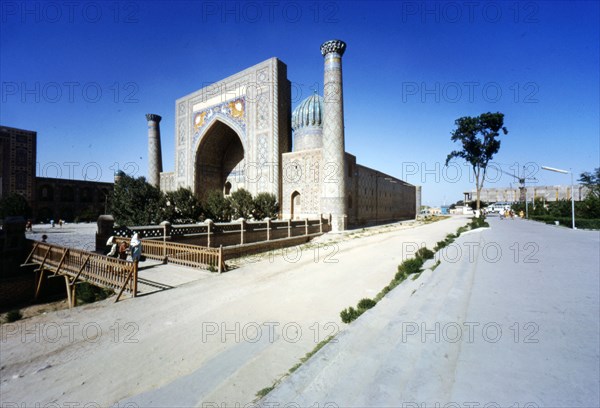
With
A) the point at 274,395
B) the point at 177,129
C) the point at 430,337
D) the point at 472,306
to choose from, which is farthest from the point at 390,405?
the point at 177,129

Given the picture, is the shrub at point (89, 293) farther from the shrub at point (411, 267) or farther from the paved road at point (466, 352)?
the shrub at point (411, 267)

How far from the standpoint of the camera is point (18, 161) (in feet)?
106

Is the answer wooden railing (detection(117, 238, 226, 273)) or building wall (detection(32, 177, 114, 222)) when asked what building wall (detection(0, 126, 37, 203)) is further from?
wooden railing (detection(117, 238, 226, 273))

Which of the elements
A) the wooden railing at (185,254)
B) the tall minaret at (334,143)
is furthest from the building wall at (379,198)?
the wooden railing at (185,254)

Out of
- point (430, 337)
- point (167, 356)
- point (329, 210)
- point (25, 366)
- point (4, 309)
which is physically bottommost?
point (4, 309)

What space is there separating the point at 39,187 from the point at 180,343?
4503cm

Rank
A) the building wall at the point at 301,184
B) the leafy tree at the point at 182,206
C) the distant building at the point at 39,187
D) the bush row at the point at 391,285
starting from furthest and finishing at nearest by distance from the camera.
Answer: the distant building at the point at 39,187 → the building wall at the point at 301,184 → the leafy tree at the point at 182,206 → the bush row at the point at 391,285

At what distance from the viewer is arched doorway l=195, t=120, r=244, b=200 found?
85.9 ft

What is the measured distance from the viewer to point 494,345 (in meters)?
2.71

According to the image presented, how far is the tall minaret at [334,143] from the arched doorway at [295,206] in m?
2.41

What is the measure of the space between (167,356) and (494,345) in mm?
3765

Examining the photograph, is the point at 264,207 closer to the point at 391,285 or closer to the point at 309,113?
the point at 309,113

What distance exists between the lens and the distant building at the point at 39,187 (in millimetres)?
31703

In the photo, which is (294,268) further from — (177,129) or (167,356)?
(177,129)
